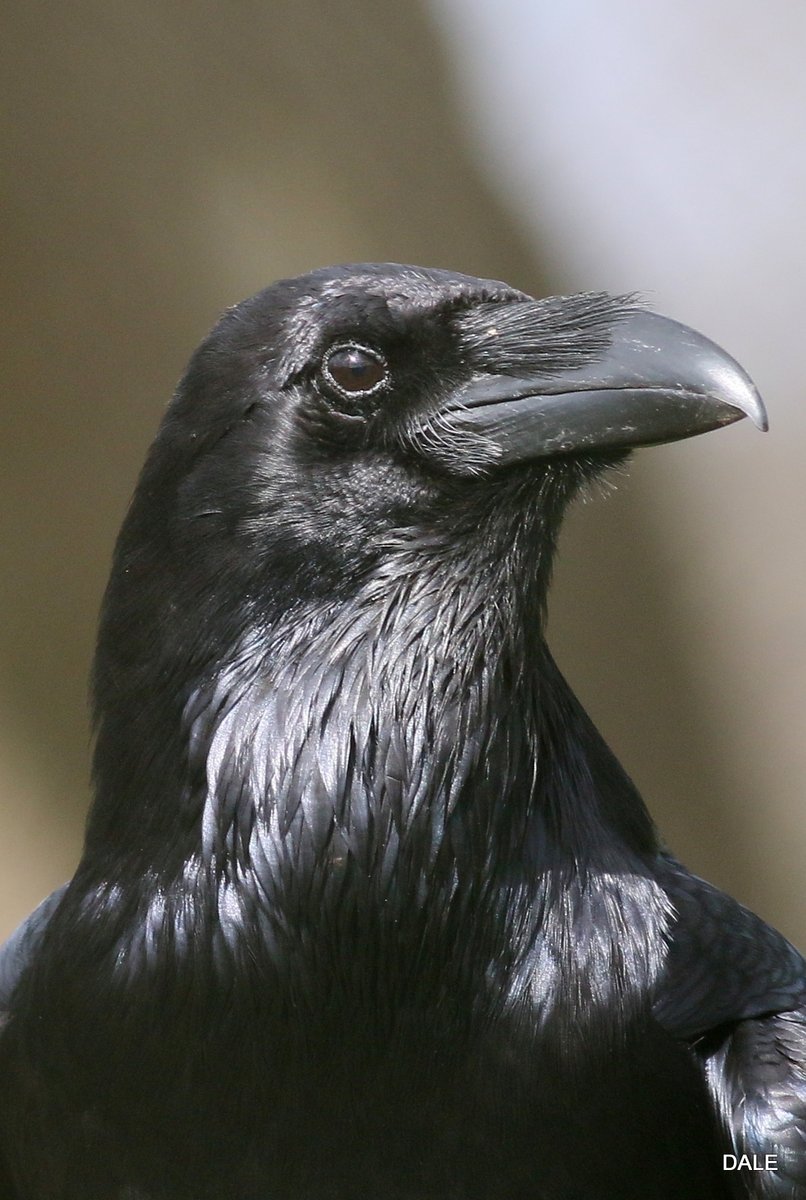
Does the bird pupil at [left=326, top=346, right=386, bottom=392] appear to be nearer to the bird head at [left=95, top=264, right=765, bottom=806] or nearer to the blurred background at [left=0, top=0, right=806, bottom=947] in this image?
the bird head at [left=95, top=264, right=765, bottom=806]

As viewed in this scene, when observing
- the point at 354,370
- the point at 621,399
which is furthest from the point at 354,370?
the point at 621,399

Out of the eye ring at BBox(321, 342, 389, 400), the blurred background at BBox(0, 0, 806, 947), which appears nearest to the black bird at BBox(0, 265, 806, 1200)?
the eye ring at BBox(321, 342, 389, 400)

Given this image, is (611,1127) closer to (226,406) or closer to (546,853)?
(546,853)

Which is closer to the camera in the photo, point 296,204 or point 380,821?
point 380,821

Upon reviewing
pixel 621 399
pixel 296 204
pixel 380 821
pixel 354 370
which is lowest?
pixel 380 821

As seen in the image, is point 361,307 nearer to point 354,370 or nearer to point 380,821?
point 354,370

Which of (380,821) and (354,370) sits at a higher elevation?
(354,370)

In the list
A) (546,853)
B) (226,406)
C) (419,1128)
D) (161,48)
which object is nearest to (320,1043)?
(419,1128)

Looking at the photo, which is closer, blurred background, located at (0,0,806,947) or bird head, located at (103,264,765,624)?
bird head, located at (103,264,765,624)
